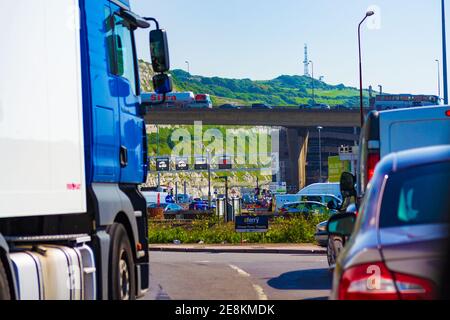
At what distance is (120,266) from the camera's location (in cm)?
1102

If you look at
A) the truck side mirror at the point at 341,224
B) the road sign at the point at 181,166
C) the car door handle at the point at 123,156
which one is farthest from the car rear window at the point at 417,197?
the road sign at the point at 181,166

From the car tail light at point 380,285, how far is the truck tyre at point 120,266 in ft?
17.2

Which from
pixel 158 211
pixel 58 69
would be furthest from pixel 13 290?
pixel 158 211

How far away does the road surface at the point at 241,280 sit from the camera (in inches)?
594

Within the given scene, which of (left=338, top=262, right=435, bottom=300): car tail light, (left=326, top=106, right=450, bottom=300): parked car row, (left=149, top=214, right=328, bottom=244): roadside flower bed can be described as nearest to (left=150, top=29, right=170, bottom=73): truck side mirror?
(left=326, top=106, right=450, bottom=300): parked car row

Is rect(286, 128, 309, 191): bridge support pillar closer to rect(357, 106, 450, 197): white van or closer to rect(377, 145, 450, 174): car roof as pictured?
rect(357, 106, 450, 197): white van

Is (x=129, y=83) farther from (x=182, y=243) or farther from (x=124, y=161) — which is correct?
(x=182, y=243)

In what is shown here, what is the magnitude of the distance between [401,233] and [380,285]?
16.1 inches

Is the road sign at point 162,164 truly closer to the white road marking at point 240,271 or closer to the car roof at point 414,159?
the white road marking at point 240,271

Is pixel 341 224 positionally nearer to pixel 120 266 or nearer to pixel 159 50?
pixel 120 266

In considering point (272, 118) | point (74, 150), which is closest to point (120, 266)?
point (74, 150)

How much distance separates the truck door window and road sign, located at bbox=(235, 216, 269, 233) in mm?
21536

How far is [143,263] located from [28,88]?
152 inches
